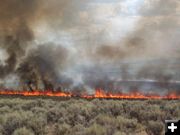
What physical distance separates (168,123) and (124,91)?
3594 cm

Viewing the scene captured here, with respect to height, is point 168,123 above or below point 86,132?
above

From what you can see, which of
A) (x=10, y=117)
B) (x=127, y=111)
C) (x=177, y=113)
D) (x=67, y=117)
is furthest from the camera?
(x=127, y=111)

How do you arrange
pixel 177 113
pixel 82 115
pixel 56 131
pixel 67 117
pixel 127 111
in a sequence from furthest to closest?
pixel 127 111
pixel 177 113
pixel 82 115
pixel 67 117
pixel 56 131

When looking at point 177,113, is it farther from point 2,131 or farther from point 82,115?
point 2,131

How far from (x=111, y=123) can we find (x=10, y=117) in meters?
3.38

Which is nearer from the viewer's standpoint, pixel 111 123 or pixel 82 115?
pixel 111 123

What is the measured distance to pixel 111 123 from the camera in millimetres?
11156

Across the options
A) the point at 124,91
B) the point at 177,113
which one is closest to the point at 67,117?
the point at 177,113

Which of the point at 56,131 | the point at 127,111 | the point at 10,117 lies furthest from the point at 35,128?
the point at 127,111

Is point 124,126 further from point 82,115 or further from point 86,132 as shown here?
point 82,115

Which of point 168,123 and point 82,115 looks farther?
point 82,115

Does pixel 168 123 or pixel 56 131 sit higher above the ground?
pixel 168 123

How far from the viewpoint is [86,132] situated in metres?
9.40

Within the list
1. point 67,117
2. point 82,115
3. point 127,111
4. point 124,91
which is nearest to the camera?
point 67,117
